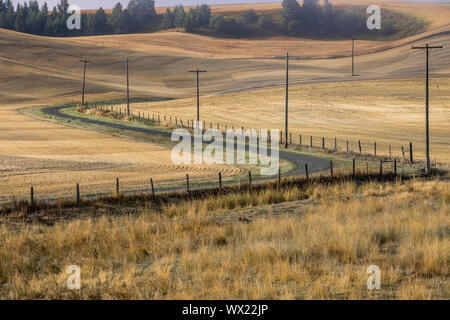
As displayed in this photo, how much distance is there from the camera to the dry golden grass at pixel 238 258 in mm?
11898

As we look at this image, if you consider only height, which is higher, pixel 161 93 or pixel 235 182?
pixel 161 93

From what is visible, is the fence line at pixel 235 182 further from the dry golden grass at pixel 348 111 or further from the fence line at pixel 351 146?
the dry golden grass at pixel 348 111

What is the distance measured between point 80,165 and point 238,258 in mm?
30082

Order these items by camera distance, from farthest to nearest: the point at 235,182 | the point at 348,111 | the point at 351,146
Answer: the point at 348,111 → the point at 351,146 → the point at 235,182

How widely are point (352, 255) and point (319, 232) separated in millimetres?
2491

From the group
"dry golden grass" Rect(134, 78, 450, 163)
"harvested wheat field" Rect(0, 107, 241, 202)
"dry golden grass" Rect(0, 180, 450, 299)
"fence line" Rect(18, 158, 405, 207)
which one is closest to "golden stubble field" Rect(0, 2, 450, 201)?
"harvested wheat field" Rect(0, 107, 241, 202)

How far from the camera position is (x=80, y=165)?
4228cm

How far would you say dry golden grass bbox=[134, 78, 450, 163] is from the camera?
202ft

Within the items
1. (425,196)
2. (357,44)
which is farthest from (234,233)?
(357,44)

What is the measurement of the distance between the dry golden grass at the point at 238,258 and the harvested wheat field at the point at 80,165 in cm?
1183

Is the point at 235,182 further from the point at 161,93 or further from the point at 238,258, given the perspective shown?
the point at 161,93

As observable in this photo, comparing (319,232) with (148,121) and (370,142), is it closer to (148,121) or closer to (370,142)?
(370,142)

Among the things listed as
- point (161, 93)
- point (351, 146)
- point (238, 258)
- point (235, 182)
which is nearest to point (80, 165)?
point (235, 182)
